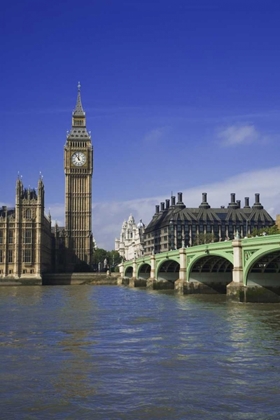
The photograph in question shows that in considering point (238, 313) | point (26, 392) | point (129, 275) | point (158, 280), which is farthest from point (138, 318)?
point (129, 275)

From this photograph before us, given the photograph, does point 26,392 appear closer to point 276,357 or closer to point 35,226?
point 276,357

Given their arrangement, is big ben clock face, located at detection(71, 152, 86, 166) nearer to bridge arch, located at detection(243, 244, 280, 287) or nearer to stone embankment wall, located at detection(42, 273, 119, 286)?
stone embankment wall, located at detection(42, 273, 119, 286)

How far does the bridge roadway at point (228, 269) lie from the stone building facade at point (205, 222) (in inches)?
2326

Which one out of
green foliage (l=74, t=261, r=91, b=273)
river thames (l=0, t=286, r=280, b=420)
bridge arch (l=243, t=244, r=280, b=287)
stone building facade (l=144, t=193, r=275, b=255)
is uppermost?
stone building facade (l=144, t=193, r=275, b=255)

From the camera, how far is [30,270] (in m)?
111

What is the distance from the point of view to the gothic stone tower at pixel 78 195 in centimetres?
13625

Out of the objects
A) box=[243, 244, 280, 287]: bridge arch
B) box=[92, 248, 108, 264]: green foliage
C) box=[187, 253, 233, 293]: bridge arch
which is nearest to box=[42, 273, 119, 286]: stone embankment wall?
box=[187, 253, 233, 293]: bridge arch

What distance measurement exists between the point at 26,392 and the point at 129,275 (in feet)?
342

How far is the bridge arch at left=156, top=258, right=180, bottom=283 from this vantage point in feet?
273

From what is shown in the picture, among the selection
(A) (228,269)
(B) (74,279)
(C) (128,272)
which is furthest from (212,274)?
(C) (128,272)

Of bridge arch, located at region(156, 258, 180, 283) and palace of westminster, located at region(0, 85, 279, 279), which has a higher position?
palace of westminster, located at region(0, 85, 279, 279)

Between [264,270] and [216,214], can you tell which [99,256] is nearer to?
[216,214]

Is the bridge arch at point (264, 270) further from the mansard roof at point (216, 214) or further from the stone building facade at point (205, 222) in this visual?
the mansard roof at point (216, 214)

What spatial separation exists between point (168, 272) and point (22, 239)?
36511 mm
